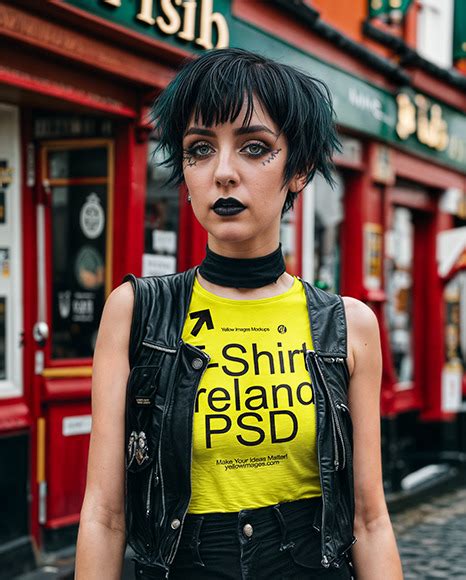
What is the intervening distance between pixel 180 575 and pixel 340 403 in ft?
1.44

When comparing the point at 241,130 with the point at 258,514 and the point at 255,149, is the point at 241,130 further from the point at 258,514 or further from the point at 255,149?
the point at 258,514

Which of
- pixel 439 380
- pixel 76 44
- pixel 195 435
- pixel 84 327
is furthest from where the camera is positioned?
pixel 439 380

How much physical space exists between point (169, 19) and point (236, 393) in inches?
178

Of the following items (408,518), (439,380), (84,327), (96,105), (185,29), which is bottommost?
(408,518)

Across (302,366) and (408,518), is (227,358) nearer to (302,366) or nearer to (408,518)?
(302,366)

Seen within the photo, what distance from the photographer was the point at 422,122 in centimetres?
980

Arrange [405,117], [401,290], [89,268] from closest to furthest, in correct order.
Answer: [89,268] < [405,117] < [401,290]

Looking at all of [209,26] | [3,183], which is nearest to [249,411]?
[3,183]

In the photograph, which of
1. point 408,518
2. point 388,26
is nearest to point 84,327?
point 408,518

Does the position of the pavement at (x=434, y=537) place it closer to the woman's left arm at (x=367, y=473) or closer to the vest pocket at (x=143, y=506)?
the woman's left arm at (x=367, y=473)

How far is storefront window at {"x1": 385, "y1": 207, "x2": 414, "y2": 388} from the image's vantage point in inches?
384

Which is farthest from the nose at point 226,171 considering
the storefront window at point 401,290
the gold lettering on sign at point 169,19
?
the storefront window at point 401,290

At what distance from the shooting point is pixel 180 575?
5.94ft

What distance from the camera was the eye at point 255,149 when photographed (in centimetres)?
187
